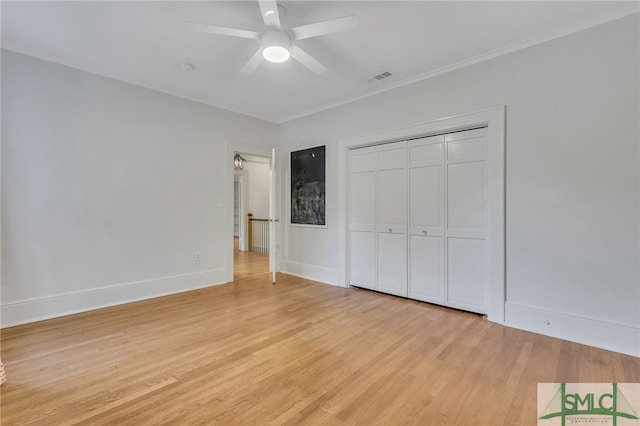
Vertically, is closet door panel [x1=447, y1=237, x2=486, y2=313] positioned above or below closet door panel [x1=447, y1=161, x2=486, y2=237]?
below

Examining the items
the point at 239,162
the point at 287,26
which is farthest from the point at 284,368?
the point at 239,162

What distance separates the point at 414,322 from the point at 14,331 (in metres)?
3.98

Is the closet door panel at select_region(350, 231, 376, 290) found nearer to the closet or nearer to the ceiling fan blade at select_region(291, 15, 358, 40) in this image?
the closet

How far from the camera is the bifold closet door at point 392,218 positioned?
377cm

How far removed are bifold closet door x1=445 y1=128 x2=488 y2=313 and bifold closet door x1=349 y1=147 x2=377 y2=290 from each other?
3.44 feet

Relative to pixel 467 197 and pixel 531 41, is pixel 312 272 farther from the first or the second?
pixel 531 41

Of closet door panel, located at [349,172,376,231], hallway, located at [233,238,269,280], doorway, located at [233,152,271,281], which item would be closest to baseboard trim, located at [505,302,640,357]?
closet door panel, located at [349,172,376,231]

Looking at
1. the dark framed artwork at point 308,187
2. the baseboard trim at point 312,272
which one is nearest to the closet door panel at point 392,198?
the dark framed artwork at point 308,187

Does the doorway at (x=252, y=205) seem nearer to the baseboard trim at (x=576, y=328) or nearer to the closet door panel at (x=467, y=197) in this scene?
the closet door panel at (x=467, y=197)

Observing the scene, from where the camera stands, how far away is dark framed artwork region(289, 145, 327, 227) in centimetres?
466

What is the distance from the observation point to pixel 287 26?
2.54m

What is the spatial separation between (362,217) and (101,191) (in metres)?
3.40

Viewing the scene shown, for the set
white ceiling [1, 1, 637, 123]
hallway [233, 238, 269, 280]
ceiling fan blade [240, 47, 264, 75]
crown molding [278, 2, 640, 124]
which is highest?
white ceiling [1, 1, 637, 123]

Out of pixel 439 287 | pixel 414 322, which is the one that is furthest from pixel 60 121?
pixel 439 287
